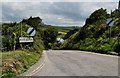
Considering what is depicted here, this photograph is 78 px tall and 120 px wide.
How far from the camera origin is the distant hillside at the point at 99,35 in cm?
4776

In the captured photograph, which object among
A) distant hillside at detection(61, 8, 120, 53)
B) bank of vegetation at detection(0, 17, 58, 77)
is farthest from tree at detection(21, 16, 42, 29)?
bank of vegetation at detection(0, 17, 58, 77)

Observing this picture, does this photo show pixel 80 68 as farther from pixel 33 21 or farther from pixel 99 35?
pixel 33 21

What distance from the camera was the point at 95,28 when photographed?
71125 millimetres

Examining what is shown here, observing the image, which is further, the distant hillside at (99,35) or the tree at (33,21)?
the tree at (33,21)

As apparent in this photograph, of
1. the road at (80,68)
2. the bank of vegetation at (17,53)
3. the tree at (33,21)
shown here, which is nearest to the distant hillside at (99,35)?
the bank of vegetation at (17,53)

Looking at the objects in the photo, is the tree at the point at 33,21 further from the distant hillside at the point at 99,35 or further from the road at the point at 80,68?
the road at the point at 80,68

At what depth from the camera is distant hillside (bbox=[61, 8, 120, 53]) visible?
4776 centimetres

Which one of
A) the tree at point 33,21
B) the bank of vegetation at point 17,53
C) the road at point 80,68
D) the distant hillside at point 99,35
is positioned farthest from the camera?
the tree at point 33,21

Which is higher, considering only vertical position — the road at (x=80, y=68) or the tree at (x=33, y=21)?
the tree at (x=33, y=21)

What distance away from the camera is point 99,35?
64375mm

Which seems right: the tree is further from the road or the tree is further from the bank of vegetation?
the road

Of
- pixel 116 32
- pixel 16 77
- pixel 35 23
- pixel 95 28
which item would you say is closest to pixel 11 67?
pixel 16 77

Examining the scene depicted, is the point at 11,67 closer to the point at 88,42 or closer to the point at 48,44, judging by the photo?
the point at 88,42

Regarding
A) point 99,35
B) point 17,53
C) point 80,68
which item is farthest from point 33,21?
point 80,68
